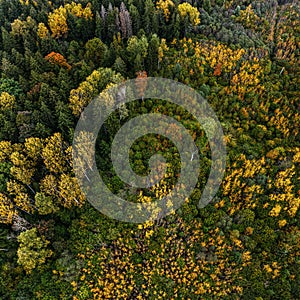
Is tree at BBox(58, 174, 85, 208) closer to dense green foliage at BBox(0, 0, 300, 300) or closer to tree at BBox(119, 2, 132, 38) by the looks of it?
dense green foliage at BBox(0, 0, 300, 300)

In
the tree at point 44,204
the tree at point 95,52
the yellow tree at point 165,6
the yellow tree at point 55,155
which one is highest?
the yellow tree at point 165,6

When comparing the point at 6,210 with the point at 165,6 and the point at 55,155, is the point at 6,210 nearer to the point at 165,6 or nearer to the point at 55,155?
the point at 55,155

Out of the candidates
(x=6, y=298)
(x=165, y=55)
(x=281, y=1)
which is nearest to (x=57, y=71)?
(x=165, y=55)

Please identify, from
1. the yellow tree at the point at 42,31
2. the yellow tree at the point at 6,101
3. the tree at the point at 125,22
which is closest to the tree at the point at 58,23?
the yellow tree at the point at 42,31

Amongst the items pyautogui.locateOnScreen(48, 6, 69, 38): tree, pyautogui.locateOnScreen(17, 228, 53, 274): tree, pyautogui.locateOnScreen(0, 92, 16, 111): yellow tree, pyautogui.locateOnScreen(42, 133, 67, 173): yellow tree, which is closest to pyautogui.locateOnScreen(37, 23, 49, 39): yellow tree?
pyautogui.locateOnScreen(48, 6, 69, 38): tree

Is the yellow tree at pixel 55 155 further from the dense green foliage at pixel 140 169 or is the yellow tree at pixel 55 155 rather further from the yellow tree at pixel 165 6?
the yellow tree at pixel 165 6

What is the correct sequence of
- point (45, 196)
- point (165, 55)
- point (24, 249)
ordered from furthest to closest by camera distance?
point (165, 55)
point (45, 196)
point (24, 249)

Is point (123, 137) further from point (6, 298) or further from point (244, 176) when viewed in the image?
point (6, 298)

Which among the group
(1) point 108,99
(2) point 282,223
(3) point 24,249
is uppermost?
(1) point 108,99
